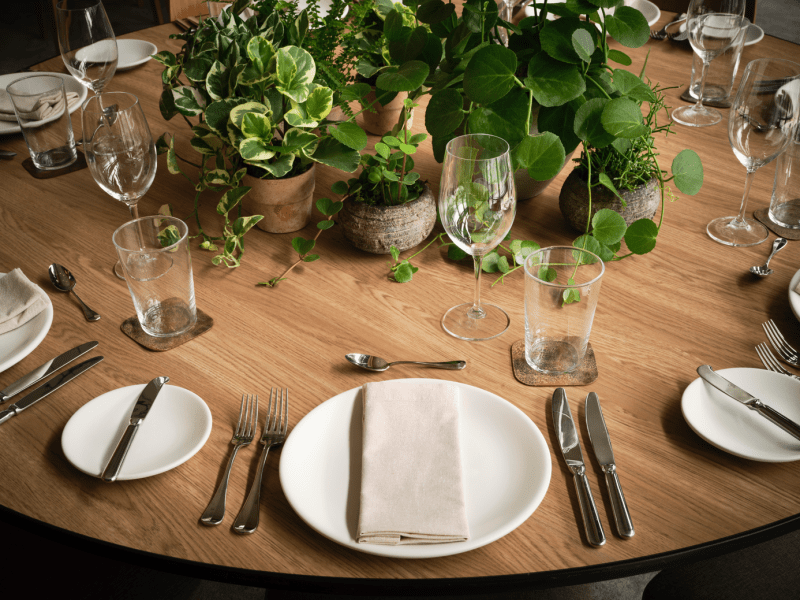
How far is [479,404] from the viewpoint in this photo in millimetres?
794

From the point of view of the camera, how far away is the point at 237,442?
0.77 m

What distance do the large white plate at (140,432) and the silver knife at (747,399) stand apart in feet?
2.00

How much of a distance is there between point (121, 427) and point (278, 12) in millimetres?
743

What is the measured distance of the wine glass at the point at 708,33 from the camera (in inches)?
57.2

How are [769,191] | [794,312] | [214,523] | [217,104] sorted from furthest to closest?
[769,191] < [217,104] < [794,312] < [214,523]

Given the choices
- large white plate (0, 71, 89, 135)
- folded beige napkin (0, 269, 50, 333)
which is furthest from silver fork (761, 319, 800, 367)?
large white plate (0, 71, 89, 135)

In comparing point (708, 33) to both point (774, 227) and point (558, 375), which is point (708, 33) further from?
point (558, 375)

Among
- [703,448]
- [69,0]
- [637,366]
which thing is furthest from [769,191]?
[69,0]

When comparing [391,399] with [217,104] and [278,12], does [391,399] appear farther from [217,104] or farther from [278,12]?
[278,12]

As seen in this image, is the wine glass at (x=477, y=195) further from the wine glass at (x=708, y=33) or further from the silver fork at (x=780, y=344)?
the wine glass at (x=708, y=33)

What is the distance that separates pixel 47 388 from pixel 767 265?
42.3 inches

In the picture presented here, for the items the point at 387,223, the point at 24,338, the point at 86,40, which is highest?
the point at 86,40

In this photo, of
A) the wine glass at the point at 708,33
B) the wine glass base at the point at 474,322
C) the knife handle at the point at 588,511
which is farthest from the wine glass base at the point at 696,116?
the knife handle at the point at 588,511

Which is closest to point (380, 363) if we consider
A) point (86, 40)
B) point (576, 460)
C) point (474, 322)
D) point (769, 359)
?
point (474, 322)
